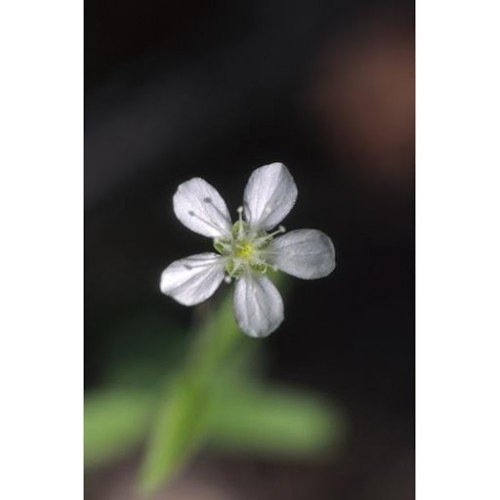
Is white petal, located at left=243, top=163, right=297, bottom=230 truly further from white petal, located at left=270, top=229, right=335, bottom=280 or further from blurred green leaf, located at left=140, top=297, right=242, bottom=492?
blurred green leaf, located at left=140, top=297, right=242, bottom=492

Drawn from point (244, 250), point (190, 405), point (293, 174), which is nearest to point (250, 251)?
point (244, 250)

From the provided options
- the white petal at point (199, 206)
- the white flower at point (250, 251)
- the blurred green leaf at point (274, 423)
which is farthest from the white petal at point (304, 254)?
the blurred green leaf at point (274, 423)

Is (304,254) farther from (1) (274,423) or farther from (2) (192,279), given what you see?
(1) (274,423)

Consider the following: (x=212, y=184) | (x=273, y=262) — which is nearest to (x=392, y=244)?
(x=273, y=262)

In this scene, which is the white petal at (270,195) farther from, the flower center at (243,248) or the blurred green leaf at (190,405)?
the blurred green leaf at (190,405)

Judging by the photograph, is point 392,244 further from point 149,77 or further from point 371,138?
point 149,77

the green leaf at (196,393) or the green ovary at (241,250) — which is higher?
the green ovary at (241,250)
